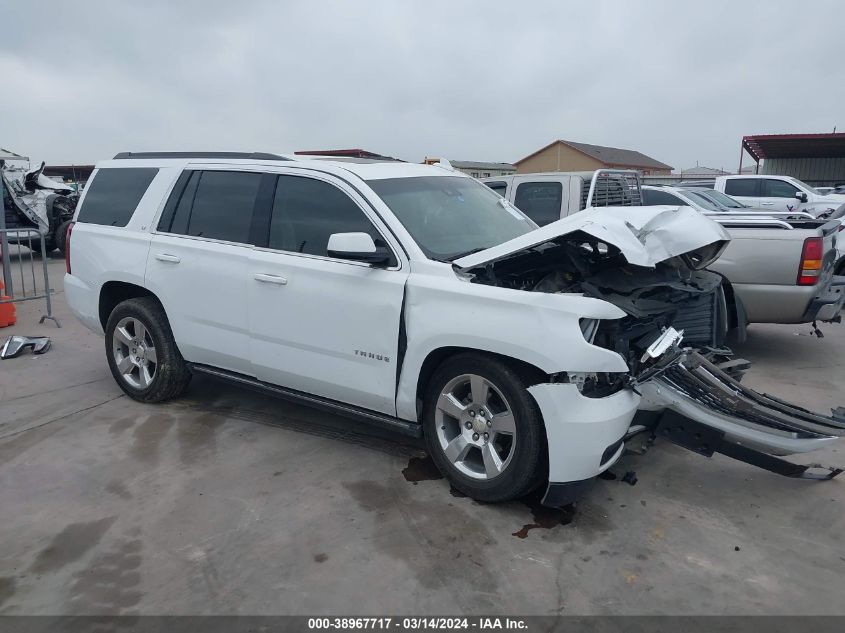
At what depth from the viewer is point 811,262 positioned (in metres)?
5.95

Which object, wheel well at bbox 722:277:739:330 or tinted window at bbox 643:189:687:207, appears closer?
wheel well at bbox 722:277:739:330

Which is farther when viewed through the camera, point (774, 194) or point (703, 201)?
point (774, 194)

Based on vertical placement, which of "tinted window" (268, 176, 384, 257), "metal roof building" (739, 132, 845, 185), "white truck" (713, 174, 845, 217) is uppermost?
"metal roof building" (739, 132, 845, 185)

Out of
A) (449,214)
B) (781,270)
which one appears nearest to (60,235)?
(449,214)

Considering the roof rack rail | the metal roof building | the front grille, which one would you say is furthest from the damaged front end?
the metal roof building

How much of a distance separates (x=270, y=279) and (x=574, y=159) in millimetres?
38889

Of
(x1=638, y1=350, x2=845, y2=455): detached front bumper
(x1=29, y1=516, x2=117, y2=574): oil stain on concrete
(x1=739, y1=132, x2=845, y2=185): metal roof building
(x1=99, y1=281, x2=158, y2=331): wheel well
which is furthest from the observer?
(x1=739, y1=132, x2=845, y2=185): metal roof building

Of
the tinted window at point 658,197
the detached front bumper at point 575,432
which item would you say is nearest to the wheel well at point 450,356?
the detached front bumper at point 575,432

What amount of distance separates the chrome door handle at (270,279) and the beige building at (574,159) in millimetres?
35129

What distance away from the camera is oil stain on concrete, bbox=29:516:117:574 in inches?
127

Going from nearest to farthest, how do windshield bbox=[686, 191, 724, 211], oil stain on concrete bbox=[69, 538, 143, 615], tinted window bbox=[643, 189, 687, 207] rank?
oil stain on concrete bbox=[69, 538, 143, 615] → tinted window bbox=[643, 189, 687, 207] → windshield bbox=[686, 191, 724, 211]

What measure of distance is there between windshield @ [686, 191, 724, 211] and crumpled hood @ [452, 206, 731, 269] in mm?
7874

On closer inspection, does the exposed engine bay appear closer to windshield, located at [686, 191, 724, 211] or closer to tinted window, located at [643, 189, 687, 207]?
tinted window, located at [643, 189, 687, 207]

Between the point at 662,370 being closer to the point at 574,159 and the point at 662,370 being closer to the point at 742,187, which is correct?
the point at 742,187
